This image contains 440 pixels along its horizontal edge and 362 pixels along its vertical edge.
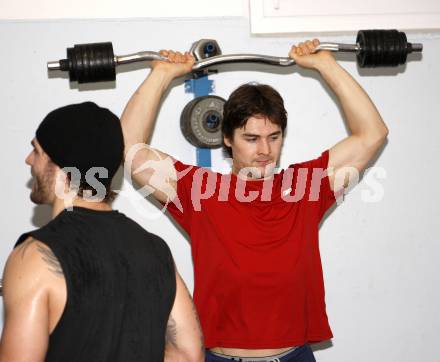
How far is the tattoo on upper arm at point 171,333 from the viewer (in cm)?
163

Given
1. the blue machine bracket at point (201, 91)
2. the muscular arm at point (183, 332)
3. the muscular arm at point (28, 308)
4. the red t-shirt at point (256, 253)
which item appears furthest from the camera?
the blue machine bracket at point (201, 91)

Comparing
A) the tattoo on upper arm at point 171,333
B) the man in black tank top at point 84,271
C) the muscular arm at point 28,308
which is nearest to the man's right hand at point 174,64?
the man in black tank top at point 84,271

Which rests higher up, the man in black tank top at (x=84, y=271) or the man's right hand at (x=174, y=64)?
the man's right hand at (x=174, y=64)

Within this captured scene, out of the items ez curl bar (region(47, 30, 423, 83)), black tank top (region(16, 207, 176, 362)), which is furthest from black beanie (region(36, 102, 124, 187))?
ez curl bar (region(47, 30, 423, 83))

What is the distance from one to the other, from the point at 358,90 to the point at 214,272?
744 millimetres

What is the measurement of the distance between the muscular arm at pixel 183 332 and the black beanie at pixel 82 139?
33 centimetres

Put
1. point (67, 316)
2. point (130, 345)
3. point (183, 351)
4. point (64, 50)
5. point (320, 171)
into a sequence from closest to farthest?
point (67, 316) → point (130, 345) → point (183, 351) → point (320, 171) → point (64, 50)

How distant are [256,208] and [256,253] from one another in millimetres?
154

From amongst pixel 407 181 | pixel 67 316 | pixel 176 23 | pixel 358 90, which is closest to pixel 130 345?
pixel 67 316

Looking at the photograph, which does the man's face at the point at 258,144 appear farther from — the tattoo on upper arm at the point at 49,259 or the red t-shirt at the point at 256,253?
the tattoo on upper arm at the point at 49,259

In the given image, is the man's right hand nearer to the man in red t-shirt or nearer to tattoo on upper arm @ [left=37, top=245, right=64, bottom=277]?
the man in red t-shirt

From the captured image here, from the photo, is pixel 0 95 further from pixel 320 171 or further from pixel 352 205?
pixel 352 205

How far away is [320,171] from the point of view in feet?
7.43

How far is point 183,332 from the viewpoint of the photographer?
165 centimetres
